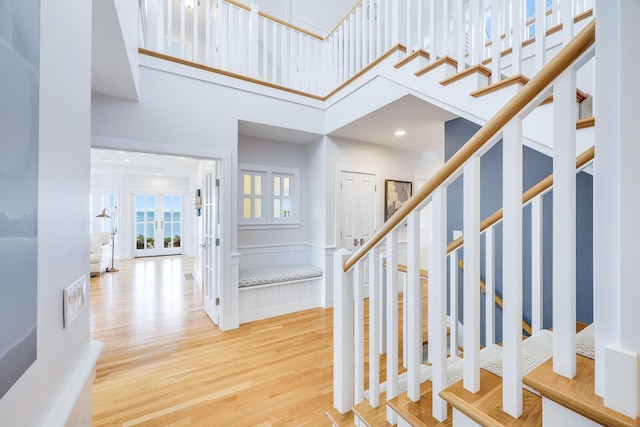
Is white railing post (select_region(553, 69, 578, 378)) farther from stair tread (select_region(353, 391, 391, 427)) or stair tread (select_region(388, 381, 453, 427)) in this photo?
stair tread (select_region(353, 391, 391, 427))

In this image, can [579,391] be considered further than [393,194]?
No

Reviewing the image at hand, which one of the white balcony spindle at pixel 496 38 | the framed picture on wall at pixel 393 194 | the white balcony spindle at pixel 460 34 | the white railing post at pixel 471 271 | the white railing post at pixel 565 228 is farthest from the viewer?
the framed picture on wall at pixel 393 194

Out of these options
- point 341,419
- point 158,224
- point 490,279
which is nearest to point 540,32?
point 490,279

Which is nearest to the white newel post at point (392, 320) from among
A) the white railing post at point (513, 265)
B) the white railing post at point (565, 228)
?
the white railing post at point (513, 265)

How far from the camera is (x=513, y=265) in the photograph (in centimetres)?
75

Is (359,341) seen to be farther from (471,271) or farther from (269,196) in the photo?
(269,196)

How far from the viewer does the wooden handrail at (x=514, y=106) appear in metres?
0.65

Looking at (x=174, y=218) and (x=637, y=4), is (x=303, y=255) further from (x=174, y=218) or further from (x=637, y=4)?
(x=174, y=218)

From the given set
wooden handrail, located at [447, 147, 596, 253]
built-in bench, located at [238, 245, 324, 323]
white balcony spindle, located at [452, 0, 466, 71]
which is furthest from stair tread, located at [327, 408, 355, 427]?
white balcony spindle, located at [452, 0, 466, 71]

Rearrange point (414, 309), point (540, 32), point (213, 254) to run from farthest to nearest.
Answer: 1. point (213, 254)
2. point (540, 32)
3. point (414, 309)

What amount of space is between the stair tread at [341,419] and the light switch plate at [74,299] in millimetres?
1306

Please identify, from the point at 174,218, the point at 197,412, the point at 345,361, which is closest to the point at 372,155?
the point at 345,361

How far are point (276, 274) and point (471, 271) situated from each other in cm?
278

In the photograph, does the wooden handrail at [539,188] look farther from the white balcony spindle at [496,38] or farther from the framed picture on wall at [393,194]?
the framed picture on wall at [393,194]
